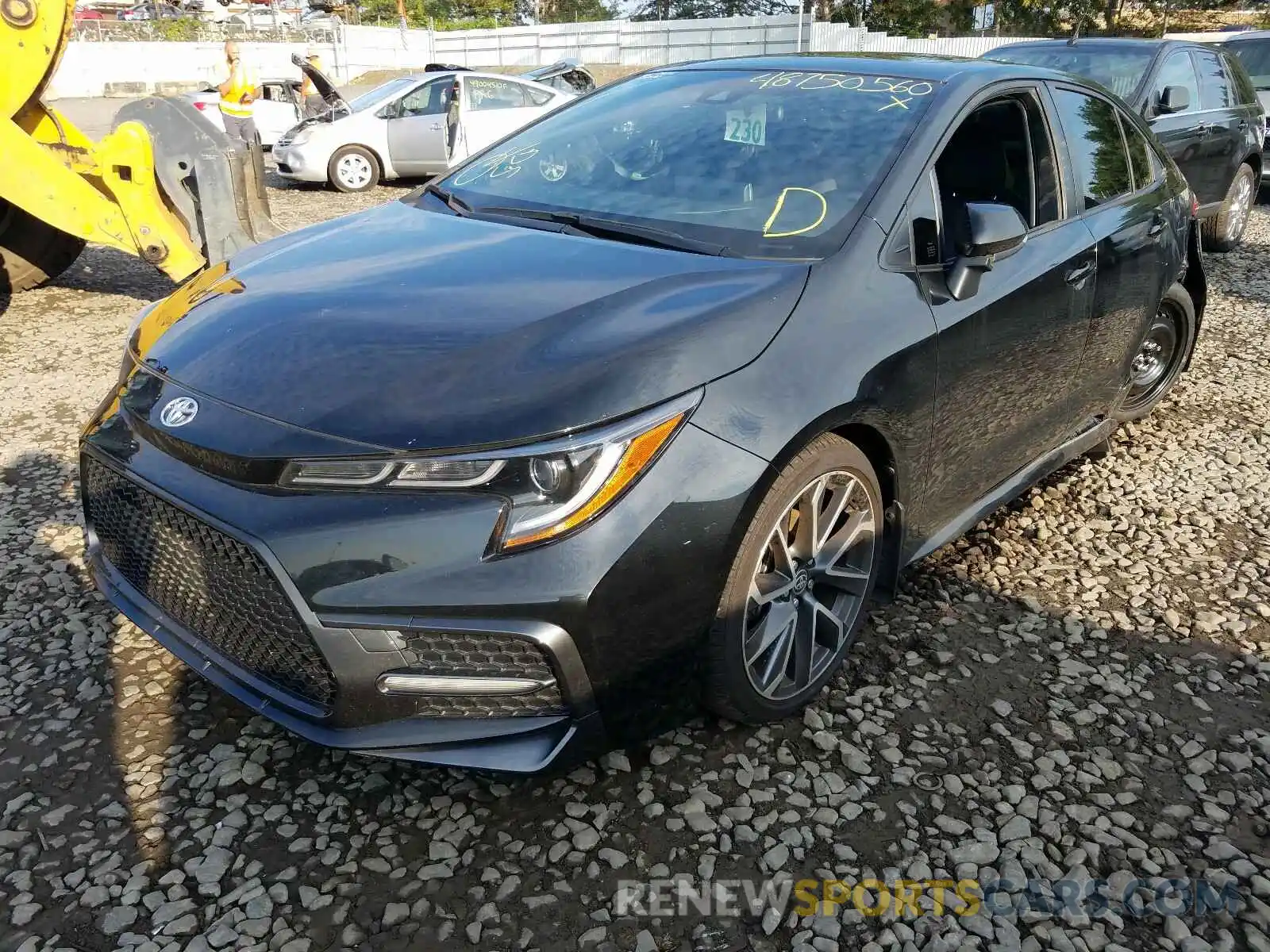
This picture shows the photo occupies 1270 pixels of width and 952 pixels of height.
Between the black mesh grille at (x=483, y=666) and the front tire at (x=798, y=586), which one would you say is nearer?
the black mesh grille at (x=483, y=666)

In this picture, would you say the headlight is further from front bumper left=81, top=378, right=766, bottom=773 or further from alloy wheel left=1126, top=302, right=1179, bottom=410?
alloy wheel left=1126, top=302, right=1179, bottom=410

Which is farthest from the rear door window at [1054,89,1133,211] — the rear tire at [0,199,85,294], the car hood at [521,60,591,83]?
the car hood at [521,60,591,83]

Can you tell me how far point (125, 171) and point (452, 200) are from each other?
4100 mm

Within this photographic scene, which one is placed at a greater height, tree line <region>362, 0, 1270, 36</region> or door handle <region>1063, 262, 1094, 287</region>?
tree line <region>362, 0, 1270, 36</region>

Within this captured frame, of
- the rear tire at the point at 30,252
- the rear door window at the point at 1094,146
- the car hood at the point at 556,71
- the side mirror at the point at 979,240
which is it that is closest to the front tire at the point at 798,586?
the side mirror at the point at 979,240

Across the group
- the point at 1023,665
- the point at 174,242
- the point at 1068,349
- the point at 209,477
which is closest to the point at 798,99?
the point at 1068,349

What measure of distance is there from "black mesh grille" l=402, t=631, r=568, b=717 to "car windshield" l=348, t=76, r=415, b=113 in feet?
38.9

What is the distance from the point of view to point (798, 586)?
255 centimetres

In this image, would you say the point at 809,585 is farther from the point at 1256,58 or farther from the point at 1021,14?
the point at 1021,14

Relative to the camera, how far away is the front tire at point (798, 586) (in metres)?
2.28

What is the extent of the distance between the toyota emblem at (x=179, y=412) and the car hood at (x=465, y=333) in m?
0.05

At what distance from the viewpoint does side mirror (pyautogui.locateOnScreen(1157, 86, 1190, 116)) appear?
728 centimetres

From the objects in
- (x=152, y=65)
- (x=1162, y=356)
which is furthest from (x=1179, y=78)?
(x=152, y=65)

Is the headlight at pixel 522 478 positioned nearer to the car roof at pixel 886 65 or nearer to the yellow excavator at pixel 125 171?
the car roof at pixel 886 65
